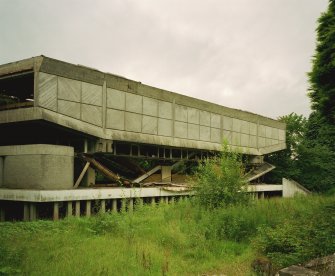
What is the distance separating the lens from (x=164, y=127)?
22328 mm

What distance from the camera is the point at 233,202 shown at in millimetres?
13469

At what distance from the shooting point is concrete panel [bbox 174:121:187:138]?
23.2 meters

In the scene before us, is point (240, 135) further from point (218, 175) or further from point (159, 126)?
point (218, 175)

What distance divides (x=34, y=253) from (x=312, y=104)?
11.1 meters

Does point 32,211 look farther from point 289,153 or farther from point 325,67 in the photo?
point 289,153

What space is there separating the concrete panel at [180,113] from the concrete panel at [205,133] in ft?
6.61

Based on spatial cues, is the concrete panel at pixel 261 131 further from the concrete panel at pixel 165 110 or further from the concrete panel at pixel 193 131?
the concrete panel at pixel 165 110

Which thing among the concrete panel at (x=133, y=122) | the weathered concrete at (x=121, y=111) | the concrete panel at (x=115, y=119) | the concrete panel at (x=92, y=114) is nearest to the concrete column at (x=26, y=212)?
the weathered concrete at (x=121, y=111)

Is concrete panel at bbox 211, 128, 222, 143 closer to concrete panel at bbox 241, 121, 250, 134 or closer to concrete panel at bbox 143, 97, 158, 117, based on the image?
concrete panel at bbox 241, 121, 250, 134

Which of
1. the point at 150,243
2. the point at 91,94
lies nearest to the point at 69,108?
the point at 91,94

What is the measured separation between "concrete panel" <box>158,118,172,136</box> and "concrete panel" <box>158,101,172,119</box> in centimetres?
33

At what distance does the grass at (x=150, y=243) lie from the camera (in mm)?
6891

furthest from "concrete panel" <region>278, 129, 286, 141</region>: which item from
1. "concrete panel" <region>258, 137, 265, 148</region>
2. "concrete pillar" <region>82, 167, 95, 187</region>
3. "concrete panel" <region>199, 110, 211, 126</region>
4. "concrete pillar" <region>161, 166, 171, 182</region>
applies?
"concrete pillar" <region>82, 167, 95, 187</region>

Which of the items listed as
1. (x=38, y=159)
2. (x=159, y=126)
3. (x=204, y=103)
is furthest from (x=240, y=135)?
(x=38, y=159)
